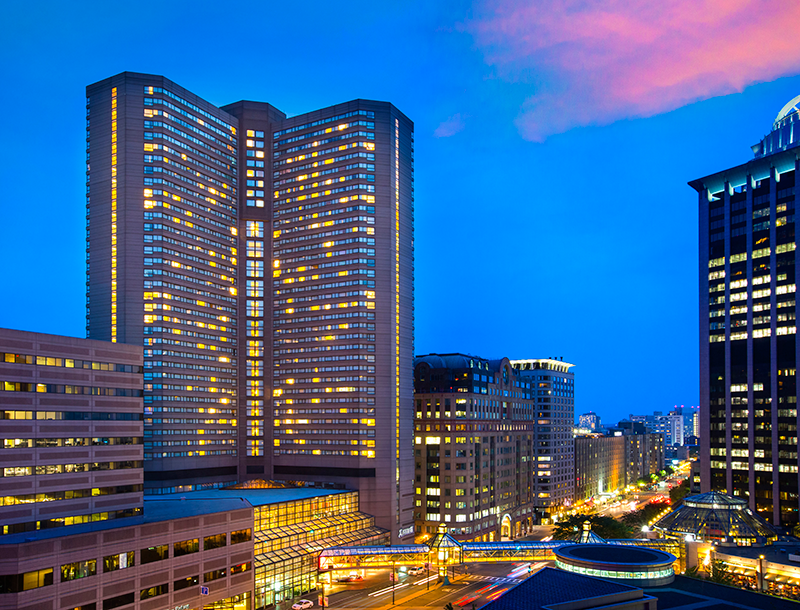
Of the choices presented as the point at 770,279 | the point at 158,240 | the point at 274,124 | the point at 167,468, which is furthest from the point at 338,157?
the point at 770,279

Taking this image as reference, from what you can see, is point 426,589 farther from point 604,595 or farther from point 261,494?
point 604,595

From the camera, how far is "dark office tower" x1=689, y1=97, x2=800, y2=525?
570ft

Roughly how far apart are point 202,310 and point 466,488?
8743cm

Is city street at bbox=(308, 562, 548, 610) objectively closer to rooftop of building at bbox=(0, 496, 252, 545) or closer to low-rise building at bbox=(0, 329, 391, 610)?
low-rise building at bbox=(0, 329, 391, 610)

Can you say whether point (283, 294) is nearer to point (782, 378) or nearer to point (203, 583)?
point (203, 583)

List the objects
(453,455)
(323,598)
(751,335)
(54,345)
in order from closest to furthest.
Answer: (54,345), (323,598), (751,335), (453,455)

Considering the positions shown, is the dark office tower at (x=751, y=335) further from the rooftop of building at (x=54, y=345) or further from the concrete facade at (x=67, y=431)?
the rooftop of building at (x=54, y=345)

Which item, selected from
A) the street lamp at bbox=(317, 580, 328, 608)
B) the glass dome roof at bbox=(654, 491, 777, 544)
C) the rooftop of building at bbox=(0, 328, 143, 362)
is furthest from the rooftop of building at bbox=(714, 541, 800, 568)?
the rooftop of building at bbox=(0, 328, 143, 362)

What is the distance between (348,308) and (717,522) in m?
96.0

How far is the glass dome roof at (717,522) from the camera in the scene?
127750 mm

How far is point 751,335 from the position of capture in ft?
600

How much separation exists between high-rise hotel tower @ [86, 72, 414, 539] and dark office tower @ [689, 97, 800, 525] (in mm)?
90199

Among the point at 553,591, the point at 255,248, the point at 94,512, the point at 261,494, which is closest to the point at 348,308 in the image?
the point at 255,248

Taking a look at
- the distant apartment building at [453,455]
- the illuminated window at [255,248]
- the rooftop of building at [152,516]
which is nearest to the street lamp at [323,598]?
the rooftop of building at [152,516]
